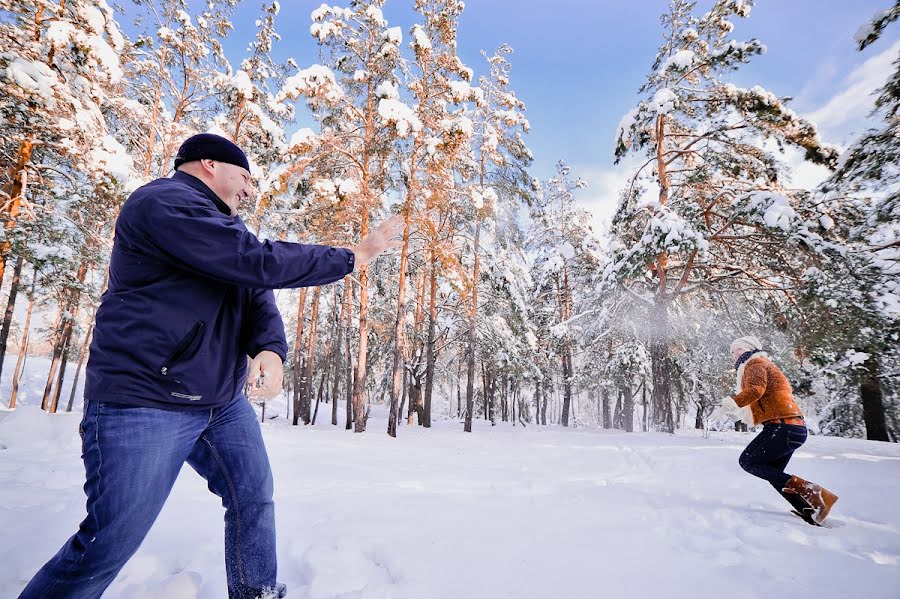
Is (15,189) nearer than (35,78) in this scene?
No

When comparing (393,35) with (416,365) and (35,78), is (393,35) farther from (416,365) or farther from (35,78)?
(416,365)

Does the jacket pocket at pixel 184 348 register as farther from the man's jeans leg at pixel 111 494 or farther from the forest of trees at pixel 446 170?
the forest of trees at pixel 446 170

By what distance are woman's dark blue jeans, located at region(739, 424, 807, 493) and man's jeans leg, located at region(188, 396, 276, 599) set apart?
4.82m

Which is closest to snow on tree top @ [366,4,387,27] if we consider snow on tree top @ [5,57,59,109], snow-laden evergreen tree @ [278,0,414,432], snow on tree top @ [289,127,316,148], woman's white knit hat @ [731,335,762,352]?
snow-laden evergreen tree @ [278,0,414,432]

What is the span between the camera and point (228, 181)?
1.87 m

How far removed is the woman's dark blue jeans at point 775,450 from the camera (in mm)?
4141

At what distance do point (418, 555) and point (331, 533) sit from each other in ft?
2.47

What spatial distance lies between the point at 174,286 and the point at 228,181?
2.00 feet

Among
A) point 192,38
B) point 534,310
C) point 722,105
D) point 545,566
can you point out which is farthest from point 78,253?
point 534,310

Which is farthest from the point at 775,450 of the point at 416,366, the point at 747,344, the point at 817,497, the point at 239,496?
the point at 416,366

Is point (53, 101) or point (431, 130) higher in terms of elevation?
point (431, 130)

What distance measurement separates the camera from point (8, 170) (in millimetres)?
9039

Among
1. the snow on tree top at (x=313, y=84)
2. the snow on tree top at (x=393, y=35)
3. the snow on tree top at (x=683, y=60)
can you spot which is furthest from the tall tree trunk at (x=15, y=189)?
the snow on tree top at (x=683, y=60)

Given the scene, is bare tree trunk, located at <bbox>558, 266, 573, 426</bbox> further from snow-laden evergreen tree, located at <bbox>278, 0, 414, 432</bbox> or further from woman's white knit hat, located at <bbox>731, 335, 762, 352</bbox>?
woman's white knit hat, located at <bbox>731, 335, 762, 352</bbox>
